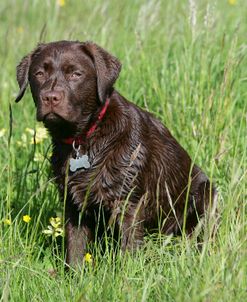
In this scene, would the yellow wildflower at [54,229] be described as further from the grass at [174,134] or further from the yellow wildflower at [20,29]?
the yellow wildflower at [20,29]

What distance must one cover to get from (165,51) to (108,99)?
5.96ft

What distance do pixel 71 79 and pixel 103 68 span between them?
0.21m

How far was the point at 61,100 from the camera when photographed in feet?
14.7

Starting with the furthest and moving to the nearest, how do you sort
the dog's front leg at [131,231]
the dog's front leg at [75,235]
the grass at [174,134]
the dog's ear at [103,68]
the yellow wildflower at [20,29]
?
the yellow wildflower at [20,29] < the dog's front leg at [75,235] < the dog's ear at [103,68] < the dog's front leg at [131,231] < the grass at [174,134]

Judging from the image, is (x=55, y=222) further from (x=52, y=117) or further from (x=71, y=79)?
(x=71, y=79)

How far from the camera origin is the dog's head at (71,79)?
4516 mm

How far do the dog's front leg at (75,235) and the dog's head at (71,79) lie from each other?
0.56 m

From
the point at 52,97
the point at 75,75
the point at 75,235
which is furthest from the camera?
the point at 75,235

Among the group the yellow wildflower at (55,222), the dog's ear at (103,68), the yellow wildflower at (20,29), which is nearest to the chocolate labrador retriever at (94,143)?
the dog's ear at (103,68)

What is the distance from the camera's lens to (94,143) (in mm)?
4723

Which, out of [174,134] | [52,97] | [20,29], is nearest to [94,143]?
[52,97]

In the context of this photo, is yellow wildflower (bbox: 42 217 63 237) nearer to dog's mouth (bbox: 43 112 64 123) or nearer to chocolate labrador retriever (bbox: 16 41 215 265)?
chocolate labrador retriever (bbox: 16 41 215 265)

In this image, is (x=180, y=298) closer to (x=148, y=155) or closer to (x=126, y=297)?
(x=126, y=297)

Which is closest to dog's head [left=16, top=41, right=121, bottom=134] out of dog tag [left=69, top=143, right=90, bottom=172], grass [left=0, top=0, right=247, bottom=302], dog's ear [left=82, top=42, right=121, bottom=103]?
dog's ear [left=82, top=42, right=121, bottom=103]
